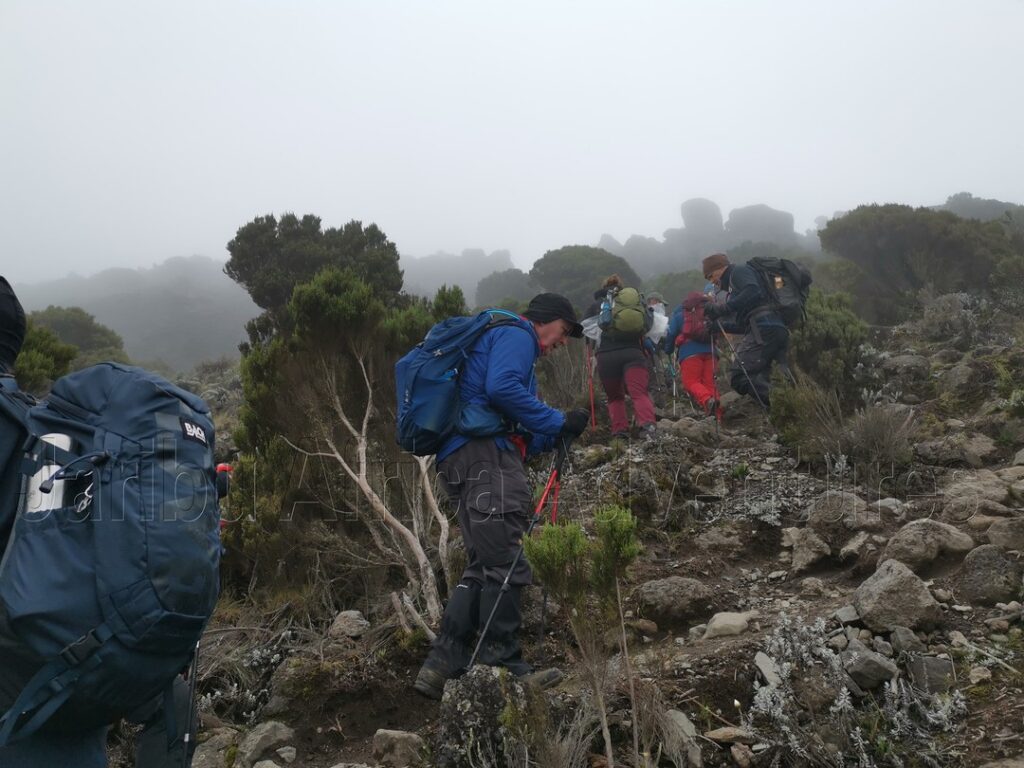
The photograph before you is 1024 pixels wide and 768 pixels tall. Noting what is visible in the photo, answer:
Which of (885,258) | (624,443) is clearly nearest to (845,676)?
(624,443)

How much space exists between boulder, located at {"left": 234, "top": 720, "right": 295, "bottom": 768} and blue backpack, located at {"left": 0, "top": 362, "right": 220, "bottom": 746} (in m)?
1.54

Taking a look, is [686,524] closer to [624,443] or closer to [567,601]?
[624,443]

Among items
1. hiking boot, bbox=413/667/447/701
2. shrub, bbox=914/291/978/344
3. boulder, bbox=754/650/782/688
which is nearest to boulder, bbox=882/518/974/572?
boulder, bbox=754/650/782/688

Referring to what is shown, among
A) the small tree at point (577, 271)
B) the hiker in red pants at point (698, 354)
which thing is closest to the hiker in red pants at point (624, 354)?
the hiker in red pants at point (698, 354)

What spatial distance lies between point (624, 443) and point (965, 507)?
327cm

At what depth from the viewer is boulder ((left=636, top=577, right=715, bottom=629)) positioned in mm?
3568

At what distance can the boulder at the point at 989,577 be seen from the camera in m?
3.00

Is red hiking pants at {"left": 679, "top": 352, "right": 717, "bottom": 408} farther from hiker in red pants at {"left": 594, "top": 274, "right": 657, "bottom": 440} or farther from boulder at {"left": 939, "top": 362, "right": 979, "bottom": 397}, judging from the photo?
boulder at {"left": 939, "top": 362, "right": 979, "bottom": 397}

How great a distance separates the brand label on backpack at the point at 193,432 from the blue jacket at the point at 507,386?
1469 mm

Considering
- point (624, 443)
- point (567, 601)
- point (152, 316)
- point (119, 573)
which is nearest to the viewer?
point (119, 573)

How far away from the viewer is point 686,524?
4840mm

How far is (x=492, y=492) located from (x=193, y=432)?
1.50 meters

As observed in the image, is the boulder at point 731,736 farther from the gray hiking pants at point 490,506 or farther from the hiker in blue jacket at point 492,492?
the gray hiking pants at point 490,506

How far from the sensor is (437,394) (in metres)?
3.10
